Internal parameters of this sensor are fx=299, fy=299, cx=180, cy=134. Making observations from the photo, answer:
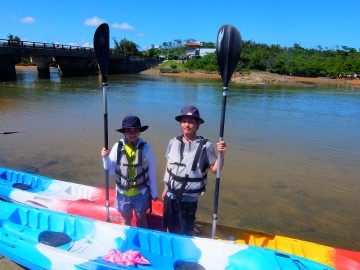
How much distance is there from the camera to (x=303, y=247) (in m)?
3.42

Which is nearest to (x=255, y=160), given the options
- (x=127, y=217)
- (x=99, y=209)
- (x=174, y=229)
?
(x=99, y=209)

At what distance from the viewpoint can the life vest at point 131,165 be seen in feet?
10.5

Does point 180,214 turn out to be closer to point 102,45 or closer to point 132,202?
point 132,202

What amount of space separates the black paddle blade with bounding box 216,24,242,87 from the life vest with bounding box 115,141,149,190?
4.08 feet

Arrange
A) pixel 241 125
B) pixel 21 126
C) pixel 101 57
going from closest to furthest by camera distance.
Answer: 1. pixel 101 57
2. pixel 21 126
3. pixel 241 125

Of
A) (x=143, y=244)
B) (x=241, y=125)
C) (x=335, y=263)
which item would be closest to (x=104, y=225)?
(x=143, y=244)

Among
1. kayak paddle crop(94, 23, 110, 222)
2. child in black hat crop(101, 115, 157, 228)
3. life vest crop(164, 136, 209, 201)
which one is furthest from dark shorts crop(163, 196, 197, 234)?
kayak paddle crop(94, 23, 110, 222)

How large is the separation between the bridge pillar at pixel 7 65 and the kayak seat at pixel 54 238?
85.8 ft

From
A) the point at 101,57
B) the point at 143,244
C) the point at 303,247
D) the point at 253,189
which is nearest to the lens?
the point at 143,244

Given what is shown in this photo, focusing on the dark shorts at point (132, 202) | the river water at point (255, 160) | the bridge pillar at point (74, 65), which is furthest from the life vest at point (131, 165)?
the bridge pillar at point (74, 65)

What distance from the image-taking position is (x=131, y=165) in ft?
10.5

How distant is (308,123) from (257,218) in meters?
9.70

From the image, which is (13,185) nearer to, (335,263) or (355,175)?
(335,263)

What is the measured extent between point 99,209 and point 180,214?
1.44m
